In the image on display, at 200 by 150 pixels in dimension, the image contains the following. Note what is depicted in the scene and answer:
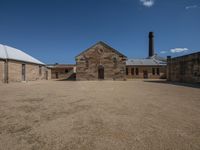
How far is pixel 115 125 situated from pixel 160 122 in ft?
4.54

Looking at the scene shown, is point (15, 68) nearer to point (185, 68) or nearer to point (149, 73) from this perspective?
point (185, 68)

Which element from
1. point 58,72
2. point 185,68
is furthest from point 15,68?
point 185,68

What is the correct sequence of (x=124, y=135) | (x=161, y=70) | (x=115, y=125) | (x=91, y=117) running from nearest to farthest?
(x=124, y=135) < (x=115, y=125) < (x=91, y=117) < (x=161, y=70)

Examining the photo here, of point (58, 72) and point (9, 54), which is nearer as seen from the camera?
point (9, 54)

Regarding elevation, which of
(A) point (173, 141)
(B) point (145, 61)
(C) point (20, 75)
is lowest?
(A) point (173, 141)

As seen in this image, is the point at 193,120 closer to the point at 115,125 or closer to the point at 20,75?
the point at 115,125

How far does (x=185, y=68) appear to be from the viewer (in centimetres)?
1992

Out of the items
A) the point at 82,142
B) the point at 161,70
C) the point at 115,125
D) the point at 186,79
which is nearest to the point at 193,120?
the point at 115,125

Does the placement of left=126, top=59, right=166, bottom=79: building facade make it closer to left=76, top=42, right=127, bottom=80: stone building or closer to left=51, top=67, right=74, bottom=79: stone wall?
left=76, top=42, right=127, bottom=80: stone building

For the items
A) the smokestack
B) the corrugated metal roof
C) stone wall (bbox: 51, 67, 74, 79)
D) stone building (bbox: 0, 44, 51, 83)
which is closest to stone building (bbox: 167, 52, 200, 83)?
the corrugated metal roof

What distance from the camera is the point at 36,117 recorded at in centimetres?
422

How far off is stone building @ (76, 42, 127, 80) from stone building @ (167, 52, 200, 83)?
344 inches

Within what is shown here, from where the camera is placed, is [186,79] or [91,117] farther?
[186,79]

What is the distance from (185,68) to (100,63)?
1425cm
